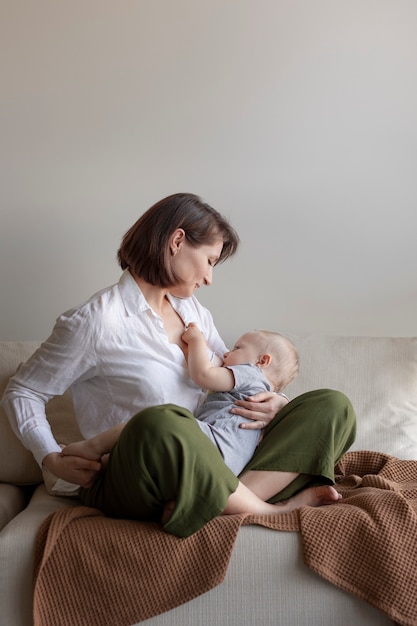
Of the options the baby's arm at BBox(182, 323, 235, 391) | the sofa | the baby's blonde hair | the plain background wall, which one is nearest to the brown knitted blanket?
the sofa

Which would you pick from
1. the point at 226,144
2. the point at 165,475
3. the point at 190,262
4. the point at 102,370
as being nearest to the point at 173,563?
the point at 165,475

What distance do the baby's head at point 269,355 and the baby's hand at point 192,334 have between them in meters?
0.10

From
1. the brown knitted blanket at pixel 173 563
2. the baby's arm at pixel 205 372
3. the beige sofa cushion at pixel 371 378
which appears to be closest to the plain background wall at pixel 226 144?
the beige sofa cushion at pixel 371 378

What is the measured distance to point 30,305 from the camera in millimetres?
2512

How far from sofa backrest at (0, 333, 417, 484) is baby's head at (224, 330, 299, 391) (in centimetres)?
22

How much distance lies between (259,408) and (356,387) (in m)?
0.46

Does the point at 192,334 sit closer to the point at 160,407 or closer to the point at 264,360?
the point at 264,360

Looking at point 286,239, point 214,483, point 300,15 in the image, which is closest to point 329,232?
point 286,239

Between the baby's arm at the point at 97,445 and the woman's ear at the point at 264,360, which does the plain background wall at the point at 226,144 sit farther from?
the baby's arm at the point at 97,445

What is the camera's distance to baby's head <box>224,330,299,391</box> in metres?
1.99

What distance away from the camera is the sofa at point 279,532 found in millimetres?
1486

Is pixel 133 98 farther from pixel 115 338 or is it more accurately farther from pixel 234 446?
pixel 234 446

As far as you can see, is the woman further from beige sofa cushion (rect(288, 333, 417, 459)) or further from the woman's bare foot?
beige sofa cushion (rect(288, 333, 417, 459))

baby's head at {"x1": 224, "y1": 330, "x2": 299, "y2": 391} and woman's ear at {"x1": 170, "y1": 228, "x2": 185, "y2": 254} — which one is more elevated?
woman's ear at {"x1": 170, "y1": 228, "x2": 185, "y2": 254}
